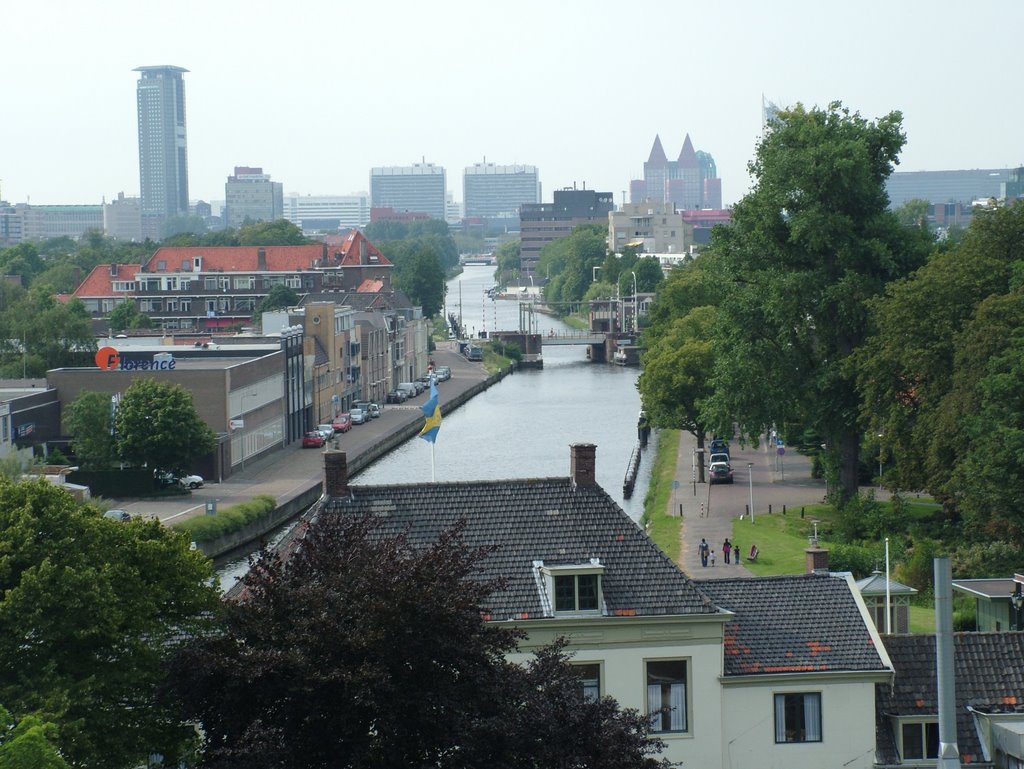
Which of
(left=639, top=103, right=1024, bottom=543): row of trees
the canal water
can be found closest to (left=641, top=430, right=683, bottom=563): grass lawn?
the canal water

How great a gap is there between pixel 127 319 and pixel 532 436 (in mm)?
52301

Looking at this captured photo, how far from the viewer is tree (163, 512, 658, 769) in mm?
20641

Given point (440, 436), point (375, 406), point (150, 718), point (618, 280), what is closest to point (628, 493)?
point (440, 436)

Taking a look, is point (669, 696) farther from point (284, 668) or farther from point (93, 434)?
point (93, 434)

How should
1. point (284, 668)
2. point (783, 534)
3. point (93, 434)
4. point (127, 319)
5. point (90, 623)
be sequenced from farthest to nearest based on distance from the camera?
point (127, 319) → point (93, 434) → point (783, 534) → point (90, 623) → point (284, 668)

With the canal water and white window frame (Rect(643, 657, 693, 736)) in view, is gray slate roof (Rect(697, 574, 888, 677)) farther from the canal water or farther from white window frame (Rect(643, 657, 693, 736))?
the canal water

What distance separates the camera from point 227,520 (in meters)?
61.7

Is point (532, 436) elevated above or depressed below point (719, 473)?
below

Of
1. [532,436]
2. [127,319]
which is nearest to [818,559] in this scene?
[532,436]

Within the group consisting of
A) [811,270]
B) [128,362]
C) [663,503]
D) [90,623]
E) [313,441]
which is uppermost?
[811,270]

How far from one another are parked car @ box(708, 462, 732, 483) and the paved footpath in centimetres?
34

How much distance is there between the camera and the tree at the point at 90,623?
22.2 m

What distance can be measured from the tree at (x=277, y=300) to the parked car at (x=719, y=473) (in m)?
75.2

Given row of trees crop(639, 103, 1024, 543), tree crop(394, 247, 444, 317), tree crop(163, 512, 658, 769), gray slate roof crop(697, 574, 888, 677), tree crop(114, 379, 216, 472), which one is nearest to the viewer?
tree crop(163, 512, 658, 769)
